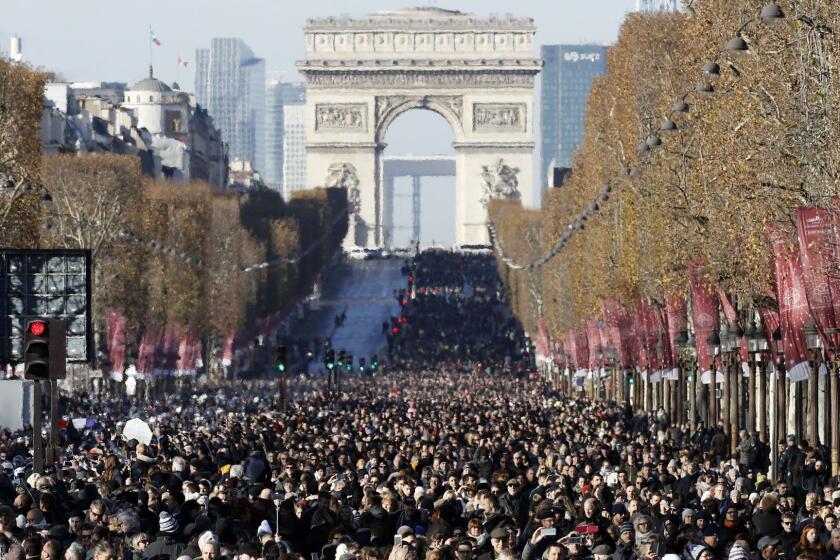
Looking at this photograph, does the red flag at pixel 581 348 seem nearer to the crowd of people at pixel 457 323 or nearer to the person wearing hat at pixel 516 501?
the crowd of people at pixel 457 323

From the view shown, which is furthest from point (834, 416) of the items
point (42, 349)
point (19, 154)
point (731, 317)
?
point (19, 154)

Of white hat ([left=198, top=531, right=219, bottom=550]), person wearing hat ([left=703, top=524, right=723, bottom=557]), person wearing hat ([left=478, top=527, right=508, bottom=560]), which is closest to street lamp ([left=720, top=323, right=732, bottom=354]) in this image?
person wearing hat ([left=703, top=524, right=723, bottom=557])

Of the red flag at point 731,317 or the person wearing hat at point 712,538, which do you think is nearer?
the person wearing hat at point 712,538

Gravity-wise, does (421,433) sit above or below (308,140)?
below

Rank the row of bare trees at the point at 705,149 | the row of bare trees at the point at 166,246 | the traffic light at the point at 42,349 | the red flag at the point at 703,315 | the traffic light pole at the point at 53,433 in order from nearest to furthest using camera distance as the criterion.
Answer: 1. the traffic light at the point at 42,349
2. the traffic light pole at the point at 53,433
3. the row of bare trees at the point at 705,149
4. the red flag at the point at 703,315
5. the row of bare trees at the point at 166,246

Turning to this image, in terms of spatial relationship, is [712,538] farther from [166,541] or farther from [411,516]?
[166,541]

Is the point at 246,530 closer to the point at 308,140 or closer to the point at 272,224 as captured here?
the point at 272,224

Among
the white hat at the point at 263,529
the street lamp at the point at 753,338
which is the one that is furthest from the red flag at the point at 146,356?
the white hat at the point at 263,529

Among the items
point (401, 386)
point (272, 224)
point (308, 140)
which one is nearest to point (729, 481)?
point (401, 386)
